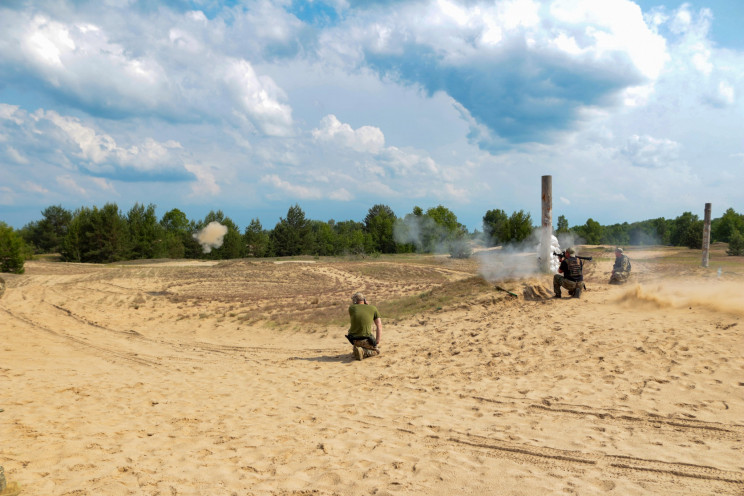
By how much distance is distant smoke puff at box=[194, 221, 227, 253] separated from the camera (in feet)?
189

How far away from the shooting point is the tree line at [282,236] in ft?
124

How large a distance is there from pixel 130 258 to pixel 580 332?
52101mm

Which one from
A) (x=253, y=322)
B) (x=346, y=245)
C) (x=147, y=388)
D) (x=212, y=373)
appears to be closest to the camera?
(x=147, y=388)

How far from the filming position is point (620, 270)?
16.1m

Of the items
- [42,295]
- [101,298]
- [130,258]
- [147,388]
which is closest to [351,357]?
[147,388]

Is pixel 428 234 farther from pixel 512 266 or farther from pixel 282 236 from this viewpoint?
pixel 282 236

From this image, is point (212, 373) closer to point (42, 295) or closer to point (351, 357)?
point (351, 357)

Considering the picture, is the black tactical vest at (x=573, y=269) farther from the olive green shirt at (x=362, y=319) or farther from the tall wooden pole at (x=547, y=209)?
the olive green shirt at (x=362, y=319)

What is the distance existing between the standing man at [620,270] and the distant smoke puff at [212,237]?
49561mm

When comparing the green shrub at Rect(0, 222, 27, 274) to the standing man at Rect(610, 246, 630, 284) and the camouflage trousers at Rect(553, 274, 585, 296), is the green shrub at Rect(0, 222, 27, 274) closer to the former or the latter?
the camouflage trousers at Rect(553, 274, 585, 296)

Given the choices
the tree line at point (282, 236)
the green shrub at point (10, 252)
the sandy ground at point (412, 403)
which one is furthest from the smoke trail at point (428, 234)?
the green shrub at point (10, 252)

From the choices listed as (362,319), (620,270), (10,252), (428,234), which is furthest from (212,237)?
(362,319)

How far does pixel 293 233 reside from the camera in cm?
6009

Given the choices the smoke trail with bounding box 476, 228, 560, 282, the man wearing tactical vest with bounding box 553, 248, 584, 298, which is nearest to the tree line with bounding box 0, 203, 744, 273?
the smoke trail with bounding box 476, 228, 560, 282
